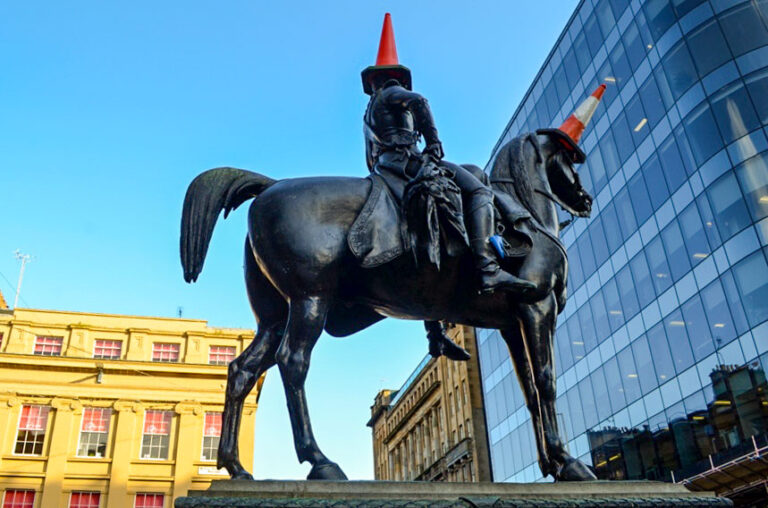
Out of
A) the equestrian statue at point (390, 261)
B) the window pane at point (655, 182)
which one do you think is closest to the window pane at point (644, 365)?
the window pane at point (655, 182)

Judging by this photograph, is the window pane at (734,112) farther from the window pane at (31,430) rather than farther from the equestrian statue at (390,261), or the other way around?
the window pane at (31,430)

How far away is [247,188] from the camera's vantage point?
6.22 meters

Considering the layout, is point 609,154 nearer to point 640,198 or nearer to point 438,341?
point 640,198

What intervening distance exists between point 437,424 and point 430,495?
218 feet

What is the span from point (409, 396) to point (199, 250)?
7398 cm

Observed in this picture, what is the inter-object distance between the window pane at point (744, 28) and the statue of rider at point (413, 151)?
85.1ft

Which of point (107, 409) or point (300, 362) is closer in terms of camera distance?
point (300, 362)

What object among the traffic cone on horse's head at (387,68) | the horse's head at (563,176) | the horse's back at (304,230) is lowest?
the horse's back at (304,230)

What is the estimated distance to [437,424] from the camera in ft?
228

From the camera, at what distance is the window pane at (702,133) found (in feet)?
92.7

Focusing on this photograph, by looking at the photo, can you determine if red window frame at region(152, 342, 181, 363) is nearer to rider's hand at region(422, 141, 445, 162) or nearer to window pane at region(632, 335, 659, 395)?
window pane at region(632, 335, 659, 395)

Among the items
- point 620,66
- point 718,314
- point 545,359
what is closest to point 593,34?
point 620,66

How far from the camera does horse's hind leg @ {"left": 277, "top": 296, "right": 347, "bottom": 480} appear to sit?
212 inches

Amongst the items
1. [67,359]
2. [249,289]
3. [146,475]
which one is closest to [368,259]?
[249,289]
